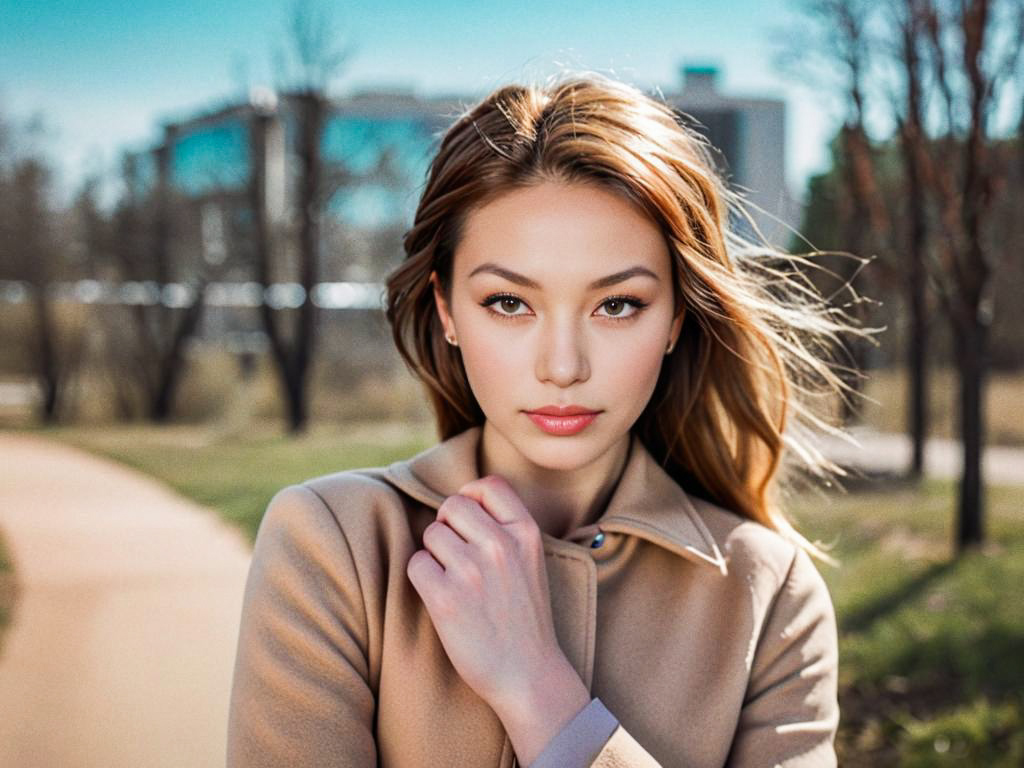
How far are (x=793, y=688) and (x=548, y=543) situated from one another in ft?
1.19

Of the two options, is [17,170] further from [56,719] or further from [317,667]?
[317,667]

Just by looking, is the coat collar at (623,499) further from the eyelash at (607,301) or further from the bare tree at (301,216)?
the bare tree at (301,216)

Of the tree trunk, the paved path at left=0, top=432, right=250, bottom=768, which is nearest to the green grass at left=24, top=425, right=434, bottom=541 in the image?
the paved path at left=0, top=432, right=250, bottom=768

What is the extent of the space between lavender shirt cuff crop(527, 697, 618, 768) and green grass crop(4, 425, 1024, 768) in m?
0.86

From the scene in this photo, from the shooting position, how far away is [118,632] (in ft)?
17.0

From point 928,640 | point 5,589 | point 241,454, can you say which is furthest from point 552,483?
point 241,454

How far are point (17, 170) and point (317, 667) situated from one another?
13475mm

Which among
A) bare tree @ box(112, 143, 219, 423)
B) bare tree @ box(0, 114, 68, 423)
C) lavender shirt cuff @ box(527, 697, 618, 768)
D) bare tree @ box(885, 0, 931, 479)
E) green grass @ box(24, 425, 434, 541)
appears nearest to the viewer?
lavender shirt cuff @ box(527, 697, 618, 768)

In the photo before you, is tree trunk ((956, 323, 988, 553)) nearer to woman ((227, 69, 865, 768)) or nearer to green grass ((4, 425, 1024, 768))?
green grass ((4, 425, 1024, 768))

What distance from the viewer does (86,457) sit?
1091 cm

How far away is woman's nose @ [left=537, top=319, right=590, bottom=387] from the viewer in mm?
1324

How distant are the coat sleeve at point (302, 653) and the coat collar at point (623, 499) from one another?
14cm

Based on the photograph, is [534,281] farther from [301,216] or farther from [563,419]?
[301,216]

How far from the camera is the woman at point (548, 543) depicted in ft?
4.10
